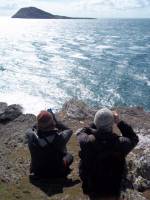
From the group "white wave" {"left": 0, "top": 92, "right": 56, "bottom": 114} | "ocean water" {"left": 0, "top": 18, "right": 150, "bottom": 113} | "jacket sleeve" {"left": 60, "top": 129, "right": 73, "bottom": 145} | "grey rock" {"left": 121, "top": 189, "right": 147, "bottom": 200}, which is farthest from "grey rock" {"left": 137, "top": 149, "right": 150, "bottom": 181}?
"white wave" {"left": 0, "top": 92, "right": 56, "bottom": 114}

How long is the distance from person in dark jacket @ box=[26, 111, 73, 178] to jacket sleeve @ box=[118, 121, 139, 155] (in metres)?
1.81

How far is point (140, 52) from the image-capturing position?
294ft

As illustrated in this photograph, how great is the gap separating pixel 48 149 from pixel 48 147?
65 mm

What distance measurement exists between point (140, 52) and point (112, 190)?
80645 millimetres

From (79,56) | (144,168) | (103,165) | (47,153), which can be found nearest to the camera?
(103,165)

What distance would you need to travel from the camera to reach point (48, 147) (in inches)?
464

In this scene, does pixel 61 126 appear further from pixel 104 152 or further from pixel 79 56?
pixel 79 56

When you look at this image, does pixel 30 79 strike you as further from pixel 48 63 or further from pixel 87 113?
pixel 87 113

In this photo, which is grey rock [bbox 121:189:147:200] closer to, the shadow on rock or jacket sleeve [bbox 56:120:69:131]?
the shadow on rock

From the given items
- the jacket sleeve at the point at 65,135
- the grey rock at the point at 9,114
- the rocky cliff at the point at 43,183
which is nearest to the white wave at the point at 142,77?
the grey rock at the point at 9,114

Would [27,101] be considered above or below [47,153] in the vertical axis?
below

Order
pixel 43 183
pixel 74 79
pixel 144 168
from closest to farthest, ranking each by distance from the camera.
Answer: pixel 43 183 → pixel 144 168 → pixel 74 79

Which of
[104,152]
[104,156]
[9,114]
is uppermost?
[104,152]

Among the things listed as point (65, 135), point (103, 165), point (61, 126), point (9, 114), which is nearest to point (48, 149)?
point (65, 135)
